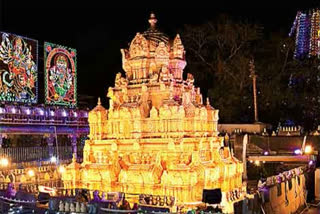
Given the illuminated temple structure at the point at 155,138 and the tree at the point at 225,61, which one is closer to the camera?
the illuminated temple structure at the point at 155,138

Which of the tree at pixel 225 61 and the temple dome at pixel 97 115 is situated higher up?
the tree at pixel 225 61

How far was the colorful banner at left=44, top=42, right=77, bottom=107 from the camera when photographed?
2791cm

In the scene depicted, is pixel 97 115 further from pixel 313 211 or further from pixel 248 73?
pixel 248 73

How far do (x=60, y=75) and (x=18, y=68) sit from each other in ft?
12.8

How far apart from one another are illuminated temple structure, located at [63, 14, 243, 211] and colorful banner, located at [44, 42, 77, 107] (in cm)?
1601

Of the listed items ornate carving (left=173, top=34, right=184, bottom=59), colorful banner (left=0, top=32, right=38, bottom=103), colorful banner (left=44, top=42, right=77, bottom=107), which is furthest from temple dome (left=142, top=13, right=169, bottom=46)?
colorful banner (left=44, top=42, right=77, bottom=107)

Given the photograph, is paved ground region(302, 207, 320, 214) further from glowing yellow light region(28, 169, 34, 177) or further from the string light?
the string light

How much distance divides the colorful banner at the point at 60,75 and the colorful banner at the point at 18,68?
1244 mm

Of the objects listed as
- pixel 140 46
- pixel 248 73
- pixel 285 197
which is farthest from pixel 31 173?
pixel 248 73

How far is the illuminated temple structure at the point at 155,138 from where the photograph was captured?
11.0 m

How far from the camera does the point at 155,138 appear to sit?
38.5 feet

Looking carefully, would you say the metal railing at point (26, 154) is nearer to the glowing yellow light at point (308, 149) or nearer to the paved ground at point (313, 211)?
the paved ground at point (313, 211)

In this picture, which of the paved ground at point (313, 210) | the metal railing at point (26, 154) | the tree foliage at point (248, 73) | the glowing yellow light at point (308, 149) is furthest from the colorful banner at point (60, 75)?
the paved ground at point (313, 210)

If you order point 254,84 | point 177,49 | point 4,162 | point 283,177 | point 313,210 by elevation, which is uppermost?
point 254,84
